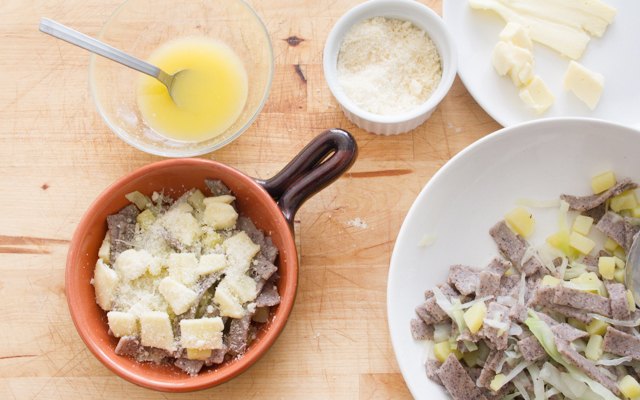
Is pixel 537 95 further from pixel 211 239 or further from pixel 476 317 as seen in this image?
pixel 211 239

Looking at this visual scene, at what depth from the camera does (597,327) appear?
183 cm

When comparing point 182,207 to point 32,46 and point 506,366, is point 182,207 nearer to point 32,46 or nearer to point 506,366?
point 32,46

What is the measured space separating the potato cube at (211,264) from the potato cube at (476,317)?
1.93 ft

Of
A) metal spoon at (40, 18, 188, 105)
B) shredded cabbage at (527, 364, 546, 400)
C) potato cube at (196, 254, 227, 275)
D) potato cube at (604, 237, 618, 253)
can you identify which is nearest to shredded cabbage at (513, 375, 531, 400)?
shredded cabbage at (527, 364, 546, 400)

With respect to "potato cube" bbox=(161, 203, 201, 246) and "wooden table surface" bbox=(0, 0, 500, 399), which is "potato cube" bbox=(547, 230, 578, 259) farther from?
"potato cube" bbox=(161, 203, 201, 246)

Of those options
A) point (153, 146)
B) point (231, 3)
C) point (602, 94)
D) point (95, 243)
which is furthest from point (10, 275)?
point (602, 94)

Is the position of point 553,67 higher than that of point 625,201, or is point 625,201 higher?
point 553,67

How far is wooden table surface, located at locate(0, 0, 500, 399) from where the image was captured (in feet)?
6.56

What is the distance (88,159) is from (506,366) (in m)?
1.21

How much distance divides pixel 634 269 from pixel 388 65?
2.59ft

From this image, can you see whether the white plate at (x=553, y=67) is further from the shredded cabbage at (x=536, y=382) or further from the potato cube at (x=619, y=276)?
the shredded cabbage at (x=536, y=382)

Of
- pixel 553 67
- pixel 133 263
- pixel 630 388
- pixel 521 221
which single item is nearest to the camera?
pixel 630 388

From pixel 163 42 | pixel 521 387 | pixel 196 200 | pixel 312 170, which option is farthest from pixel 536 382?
pixel 163 42

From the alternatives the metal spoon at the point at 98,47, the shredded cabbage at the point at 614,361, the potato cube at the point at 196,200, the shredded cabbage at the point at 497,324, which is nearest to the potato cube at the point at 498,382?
the shredded cabbage at the point at 497,324
